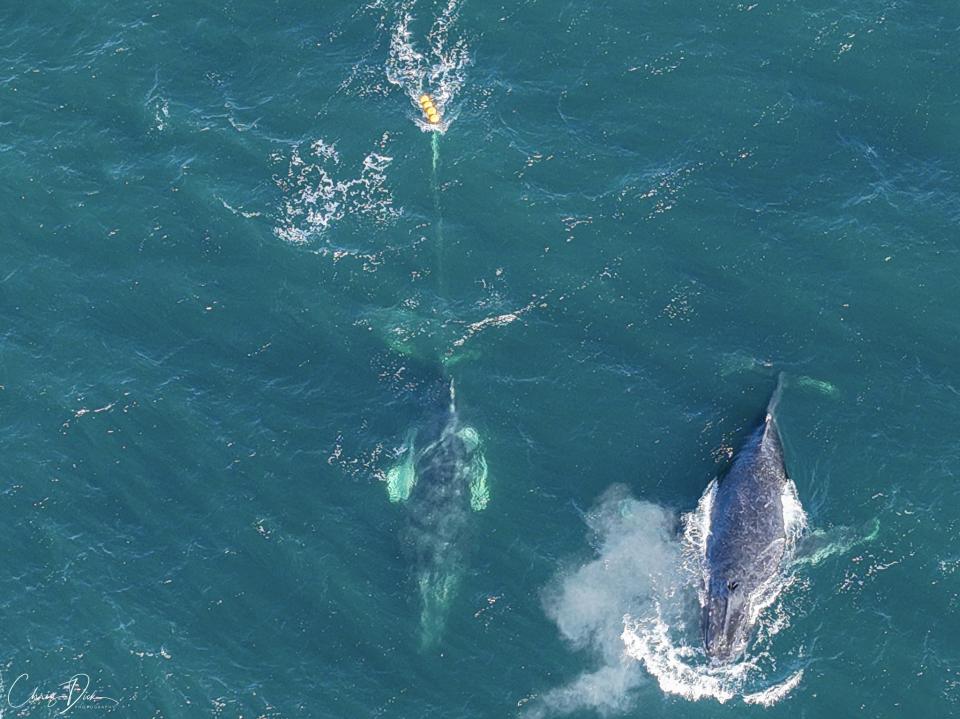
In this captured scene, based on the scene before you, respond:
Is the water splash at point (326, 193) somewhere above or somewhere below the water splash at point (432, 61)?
below

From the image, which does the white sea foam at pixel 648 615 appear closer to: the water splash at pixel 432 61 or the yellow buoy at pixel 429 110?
the yellow buoy at pixel 429 110

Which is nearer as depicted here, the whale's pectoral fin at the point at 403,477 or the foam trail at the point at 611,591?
the foam trail at the point at 611,591

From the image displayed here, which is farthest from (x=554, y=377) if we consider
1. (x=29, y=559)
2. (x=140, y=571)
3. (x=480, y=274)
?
(x=29, y=559)

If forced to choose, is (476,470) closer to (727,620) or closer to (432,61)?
(727,620)

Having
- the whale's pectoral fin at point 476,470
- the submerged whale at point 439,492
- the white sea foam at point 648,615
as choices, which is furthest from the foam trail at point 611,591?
the whale's pectoral fin at point 476,470

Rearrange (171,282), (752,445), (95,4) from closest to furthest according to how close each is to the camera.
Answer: (752,445)
(171,282)
(95,4)

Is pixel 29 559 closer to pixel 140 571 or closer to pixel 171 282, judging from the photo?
pixel 140 571
